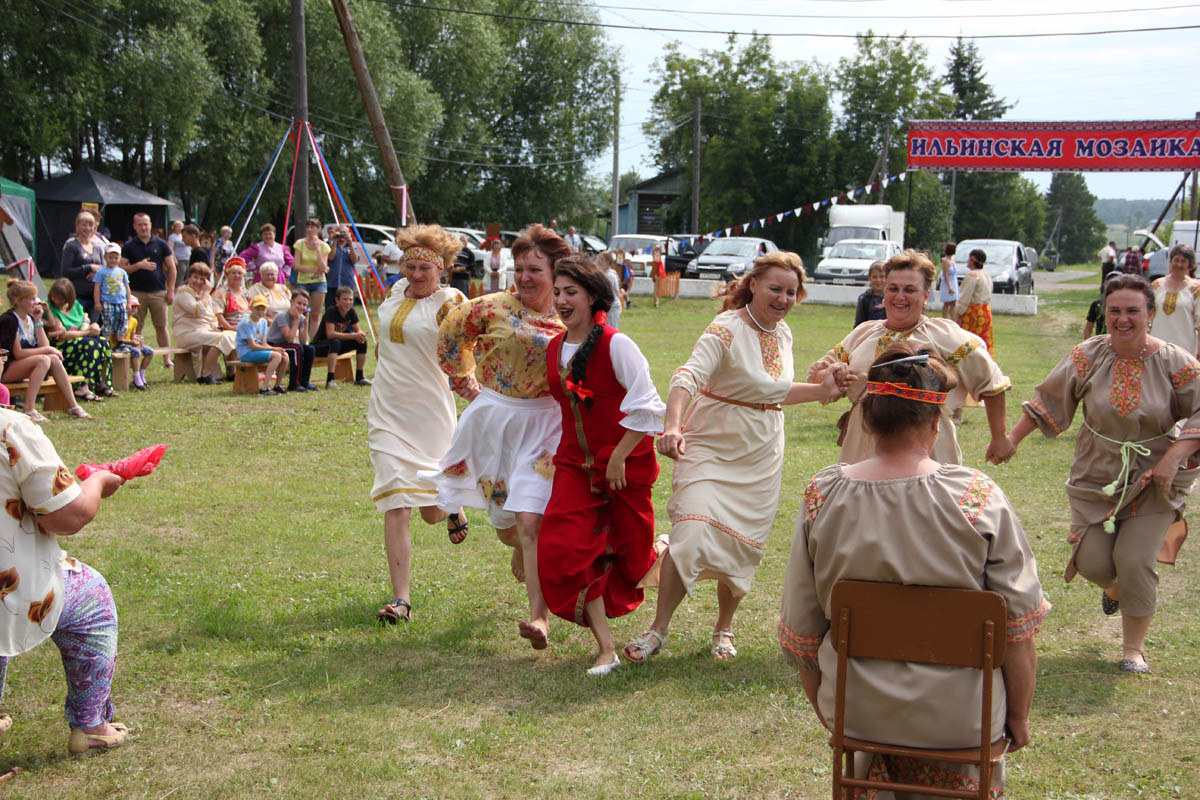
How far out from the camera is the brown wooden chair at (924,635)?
8.48 feet

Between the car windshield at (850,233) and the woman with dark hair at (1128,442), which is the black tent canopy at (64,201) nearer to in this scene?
the car windshield at (850,233)

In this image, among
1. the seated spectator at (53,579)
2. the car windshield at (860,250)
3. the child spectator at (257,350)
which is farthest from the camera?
the car windshield at (860,250)

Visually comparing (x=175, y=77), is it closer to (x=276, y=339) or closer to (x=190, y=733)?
(x=276, y=339)

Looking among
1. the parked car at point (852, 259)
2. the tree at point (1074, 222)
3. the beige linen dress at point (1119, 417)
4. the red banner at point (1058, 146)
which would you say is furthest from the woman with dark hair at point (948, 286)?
the tree at point (1074, 222)

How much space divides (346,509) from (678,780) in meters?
4.56

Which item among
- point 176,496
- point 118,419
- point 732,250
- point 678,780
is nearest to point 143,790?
point 678,780

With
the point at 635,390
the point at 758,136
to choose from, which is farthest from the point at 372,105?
the point at 758,136

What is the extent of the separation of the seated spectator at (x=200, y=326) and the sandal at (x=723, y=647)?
993cm

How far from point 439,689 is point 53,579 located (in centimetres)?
168

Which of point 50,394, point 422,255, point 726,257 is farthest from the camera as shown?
point 726,257

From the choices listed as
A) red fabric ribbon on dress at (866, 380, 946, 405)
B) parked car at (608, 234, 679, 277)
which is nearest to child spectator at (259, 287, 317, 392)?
red fabric ribbon on dress at (866, 380, 946, 405)

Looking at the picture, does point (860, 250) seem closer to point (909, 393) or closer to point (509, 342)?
point (509, 342)

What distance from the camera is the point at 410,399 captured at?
230 inches

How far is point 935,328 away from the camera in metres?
5.09
